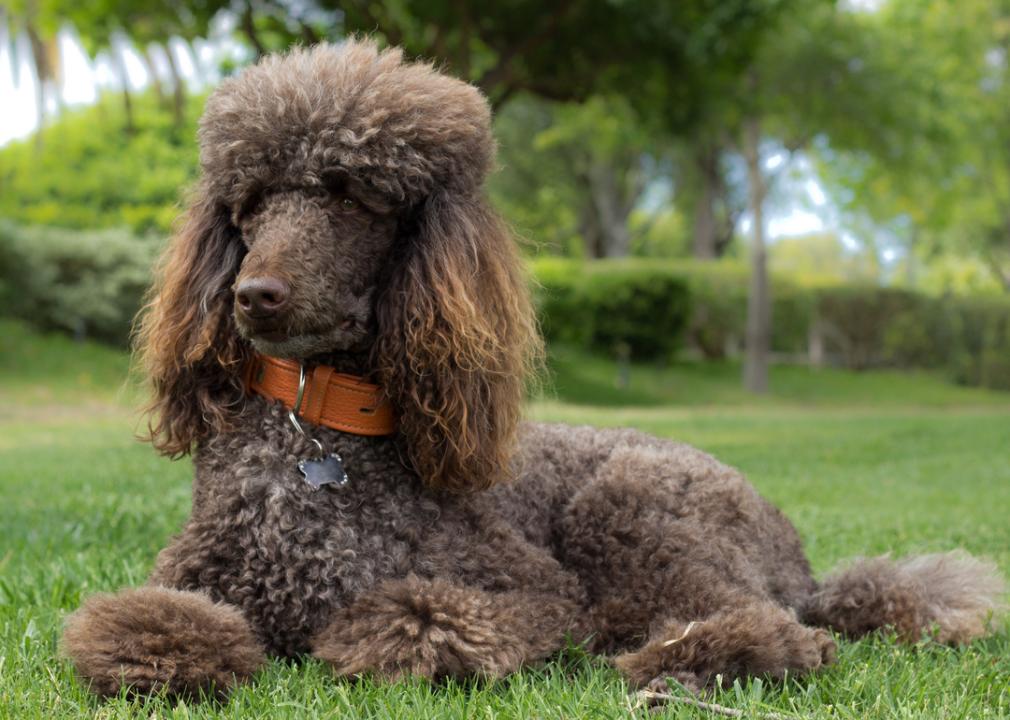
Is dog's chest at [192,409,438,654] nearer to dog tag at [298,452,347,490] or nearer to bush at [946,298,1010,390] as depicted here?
dog tag at [298,452,347,490]

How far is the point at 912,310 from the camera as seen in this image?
27.0m

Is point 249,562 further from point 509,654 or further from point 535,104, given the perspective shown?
point 535,104

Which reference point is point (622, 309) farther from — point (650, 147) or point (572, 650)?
point (572, 650)

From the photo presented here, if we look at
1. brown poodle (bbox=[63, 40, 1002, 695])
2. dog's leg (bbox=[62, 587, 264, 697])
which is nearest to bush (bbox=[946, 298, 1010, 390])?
brown poodle (bbox=[63, 40, 1002, 695])

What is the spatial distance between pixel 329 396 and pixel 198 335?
38 cm

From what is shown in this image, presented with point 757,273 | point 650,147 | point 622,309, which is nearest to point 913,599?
point 757,273

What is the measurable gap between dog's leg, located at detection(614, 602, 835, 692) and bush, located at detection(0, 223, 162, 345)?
17032mm

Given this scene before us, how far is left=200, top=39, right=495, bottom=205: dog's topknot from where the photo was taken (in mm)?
2518

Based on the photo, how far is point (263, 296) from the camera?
2359 mm

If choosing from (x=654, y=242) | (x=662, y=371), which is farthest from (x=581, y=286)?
(x=654, y=242)

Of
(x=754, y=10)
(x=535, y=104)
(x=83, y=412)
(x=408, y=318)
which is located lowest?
(x=83, y=412)

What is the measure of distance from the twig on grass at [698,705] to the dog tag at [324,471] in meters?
0.89

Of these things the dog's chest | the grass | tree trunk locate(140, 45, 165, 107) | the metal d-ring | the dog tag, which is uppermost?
tree trunk locate(140, 45, 165, 107)

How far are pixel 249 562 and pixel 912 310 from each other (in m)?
27.0
